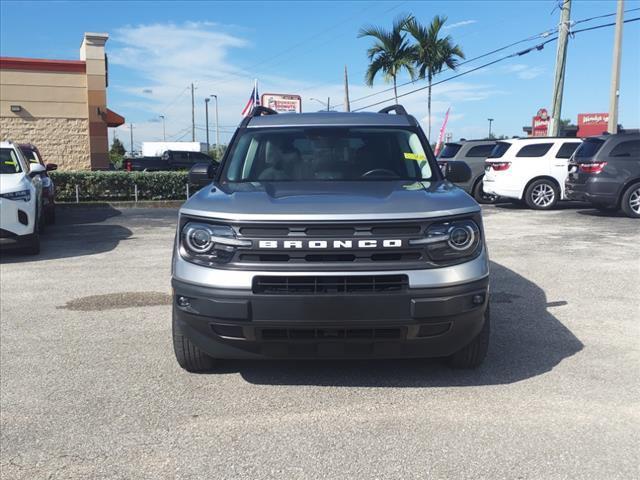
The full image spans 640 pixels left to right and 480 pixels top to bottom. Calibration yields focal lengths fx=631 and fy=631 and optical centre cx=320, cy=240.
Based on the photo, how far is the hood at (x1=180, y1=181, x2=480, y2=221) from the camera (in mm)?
3654

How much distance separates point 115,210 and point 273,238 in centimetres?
1449

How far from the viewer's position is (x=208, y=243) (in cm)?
375

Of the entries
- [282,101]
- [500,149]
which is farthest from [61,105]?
[500,149]

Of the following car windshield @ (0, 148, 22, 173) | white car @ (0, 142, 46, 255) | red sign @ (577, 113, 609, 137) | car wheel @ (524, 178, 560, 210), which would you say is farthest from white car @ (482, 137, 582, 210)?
red sign @ (577, 113, 609, 137)

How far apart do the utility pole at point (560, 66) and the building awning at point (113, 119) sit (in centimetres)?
1672

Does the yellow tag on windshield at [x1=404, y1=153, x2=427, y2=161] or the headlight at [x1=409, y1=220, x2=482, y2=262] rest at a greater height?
the yellow tag on windshield at [x1=404, y1=153, x2=427, y2=161]

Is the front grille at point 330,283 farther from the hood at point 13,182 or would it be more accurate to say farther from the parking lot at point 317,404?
the hood at point 13,182

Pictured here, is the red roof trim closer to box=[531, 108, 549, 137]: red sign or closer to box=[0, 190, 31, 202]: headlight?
box=[0, 190, 31, 202]: headlight

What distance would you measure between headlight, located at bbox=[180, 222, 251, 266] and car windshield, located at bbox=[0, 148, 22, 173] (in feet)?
23.9

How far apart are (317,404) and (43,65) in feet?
75.4

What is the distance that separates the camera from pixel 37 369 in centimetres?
447

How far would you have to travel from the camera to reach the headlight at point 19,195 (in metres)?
8.79

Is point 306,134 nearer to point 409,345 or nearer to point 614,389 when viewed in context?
point 409,345

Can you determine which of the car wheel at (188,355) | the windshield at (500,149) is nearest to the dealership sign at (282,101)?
the windshield at (500,149)
